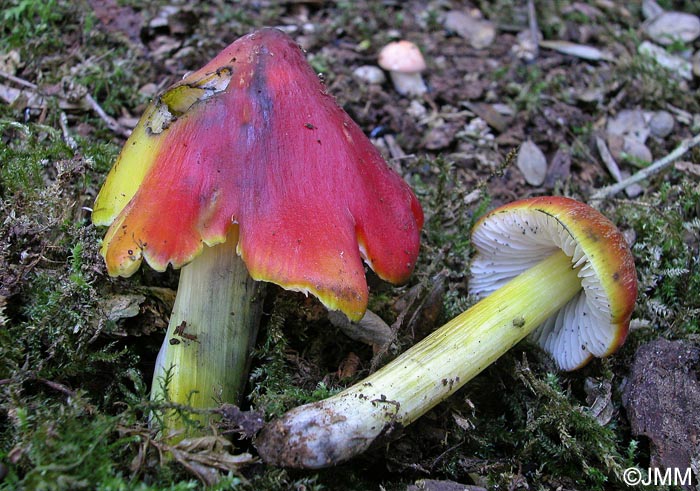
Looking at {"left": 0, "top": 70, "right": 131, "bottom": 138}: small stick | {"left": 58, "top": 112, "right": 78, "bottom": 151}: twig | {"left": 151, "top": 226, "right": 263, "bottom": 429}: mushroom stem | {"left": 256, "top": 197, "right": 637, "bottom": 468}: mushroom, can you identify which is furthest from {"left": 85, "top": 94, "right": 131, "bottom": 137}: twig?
{"left": 256, "top": 197, "right": 637, "bottom": 468}: mushroom

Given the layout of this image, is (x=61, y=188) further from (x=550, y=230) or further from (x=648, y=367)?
(x=648, y=367)

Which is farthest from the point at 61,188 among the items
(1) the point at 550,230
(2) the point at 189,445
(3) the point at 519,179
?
(3) the point at 519,179

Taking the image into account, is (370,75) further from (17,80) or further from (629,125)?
(17,80)

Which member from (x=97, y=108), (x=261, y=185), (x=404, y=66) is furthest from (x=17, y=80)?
(x=404, y=66)

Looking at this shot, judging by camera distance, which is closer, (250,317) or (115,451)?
(115,451)

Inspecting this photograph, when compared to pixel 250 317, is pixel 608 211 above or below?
below

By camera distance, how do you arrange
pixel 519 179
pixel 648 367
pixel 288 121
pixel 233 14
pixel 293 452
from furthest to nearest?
pixel 233 14, pixel 519 179, pixel 648 367, pixel 288 121, pixel 293 452

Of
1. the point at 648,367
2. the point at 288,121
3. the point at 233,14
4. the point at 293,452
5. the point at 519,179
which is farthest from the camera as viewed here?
the point at 233,14

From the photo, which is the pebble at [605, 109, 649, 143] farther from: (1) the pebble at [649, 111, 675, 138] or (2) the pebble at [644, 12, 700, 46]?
(2) the pebble at [644, 12, 700, 46]
